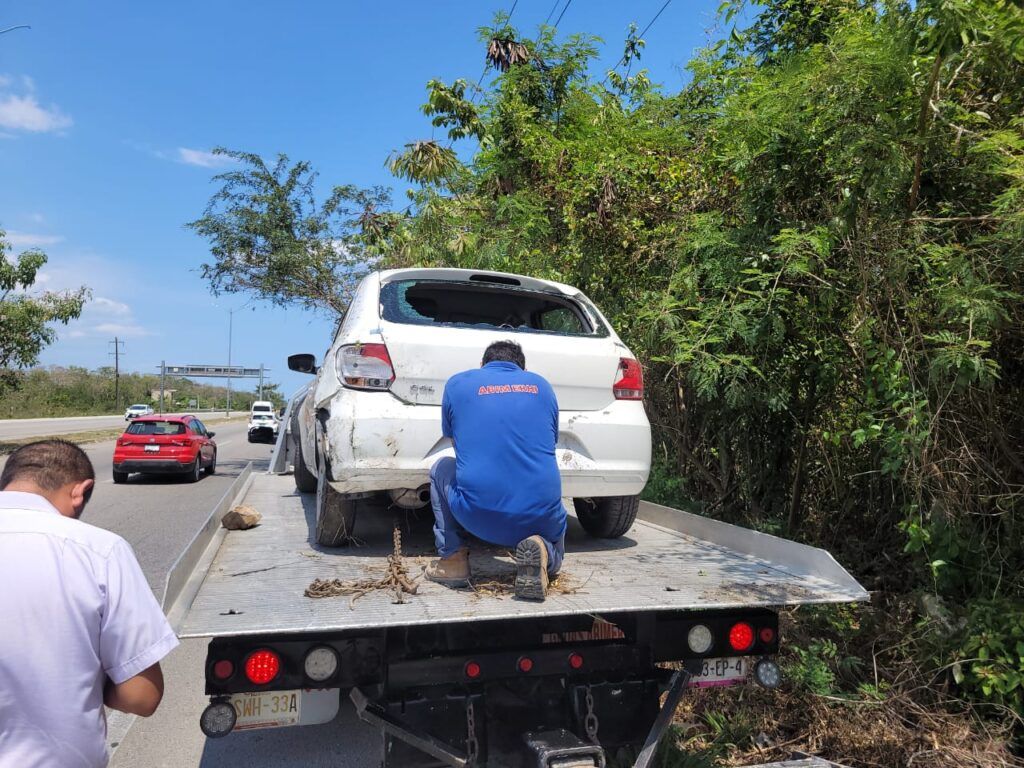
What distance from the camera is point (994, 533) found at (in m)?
3.77

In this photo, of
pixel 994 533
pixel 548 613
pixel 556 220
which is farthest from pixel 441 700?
pixel 556 220

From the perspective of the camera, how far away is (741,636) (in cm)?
310

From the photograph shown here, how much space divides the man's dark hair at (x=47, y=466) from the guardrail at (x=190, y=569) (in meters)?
0.49

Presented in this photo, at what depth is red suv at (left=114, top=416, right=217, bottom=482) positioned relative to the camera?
640 inches

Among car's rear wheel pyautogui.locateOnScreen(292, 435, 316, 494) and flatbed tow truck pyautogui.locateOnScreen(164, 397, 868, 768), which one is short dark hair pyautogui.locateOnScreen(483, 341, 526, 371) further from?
car's rear wheel pyautogui.locateOnScreen(292, 435, 316, 494)

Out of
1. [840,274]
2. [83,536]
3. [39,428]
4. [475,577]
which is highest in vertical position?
[840,274]

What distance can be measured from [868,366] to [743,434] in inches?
70.4

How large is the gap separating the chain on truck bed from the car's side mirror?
118 inches

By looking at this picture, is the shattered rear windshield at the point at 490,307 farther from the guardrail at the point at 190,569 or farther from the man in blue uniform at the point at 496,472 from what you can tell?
the guardrail at the point at 190,569

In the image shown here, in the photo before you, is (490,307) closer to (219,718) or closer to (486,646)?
(486,646)

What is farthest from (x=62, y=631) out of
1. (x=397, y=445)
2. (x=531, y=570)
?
(x=397, y=445)

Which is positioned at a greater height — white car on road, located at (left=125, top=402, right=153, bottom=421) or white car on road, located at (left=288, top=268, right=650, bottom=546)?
white car on road, located at (left=288, top=268, right=650, bottom=546)

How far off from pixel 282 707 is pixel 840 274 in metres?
3.54

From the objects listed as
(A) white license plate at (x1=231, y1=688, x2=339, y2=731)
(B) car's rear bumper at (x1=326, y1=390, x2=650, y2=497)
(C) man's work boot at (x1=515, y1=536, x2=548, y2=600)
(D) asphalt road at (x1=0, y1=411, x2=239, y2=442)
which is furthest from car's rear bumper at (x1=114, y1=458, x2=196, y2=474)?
(D) asphalt road at (x1=0, y1=411, x2=239, y2=442)
